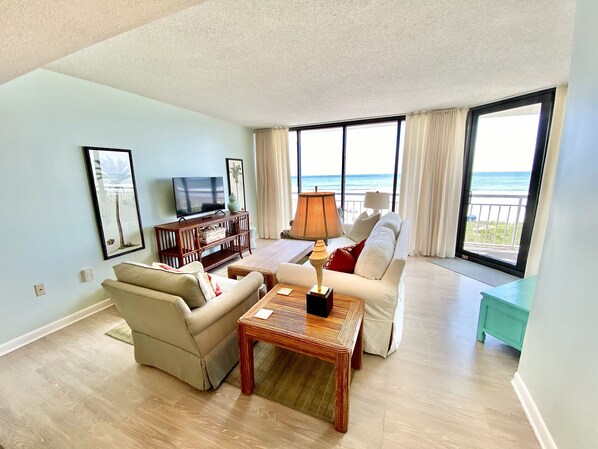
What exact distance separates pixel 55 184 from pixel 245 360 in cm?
236

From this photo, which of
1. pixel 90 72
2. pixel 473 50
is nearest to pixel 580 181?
pixel 473 50

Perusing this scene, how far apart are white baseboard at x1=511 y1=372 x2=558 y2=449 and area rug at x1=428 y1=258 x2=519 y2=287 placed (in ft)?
5.88

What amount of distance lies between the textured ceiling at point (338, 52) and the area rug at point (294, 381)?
2.27m

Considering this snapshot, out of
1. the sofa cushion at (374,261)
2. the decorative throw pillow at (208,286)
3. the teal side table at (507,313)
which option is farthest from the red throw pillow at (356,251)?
the decorative throw pillow at (208,286)

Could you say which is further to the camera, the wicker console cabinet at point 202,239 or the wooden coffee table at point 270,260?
the wicker console cabinet at point 202,239

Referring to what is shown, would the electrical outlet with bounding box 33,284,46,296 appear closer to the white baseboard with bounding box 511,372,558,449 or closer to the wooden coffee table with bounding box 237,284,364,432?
the wooden coffee table with bounding box 237,284,364,432

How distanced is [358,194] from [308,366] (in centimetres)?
408

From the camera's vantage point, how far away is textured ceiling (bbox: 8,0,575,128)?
4.62 ft

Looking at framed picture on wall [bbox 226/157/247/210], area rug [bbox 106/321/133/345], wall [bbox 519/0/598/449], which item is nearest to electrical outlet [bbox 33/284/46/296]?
area rug [bbox 106/321/133/345]

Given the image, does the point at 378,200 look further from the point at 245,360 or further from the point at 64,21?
the point at 64,21

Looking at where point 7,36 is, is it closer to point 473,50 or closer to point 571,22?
point 473,50

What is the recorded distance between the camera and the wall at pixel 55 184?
1930mm

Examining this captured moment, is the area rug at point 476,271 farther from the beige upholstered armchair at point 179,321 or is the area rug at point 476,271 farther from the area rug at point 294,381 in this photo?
the beige upholstered armchair at point 179,321

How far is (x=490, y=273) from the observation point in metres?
3.29
